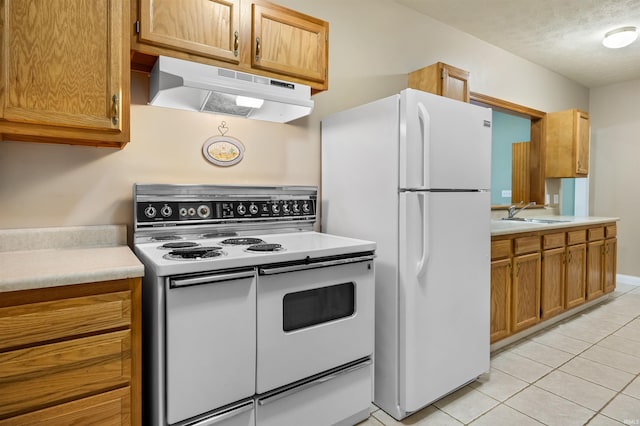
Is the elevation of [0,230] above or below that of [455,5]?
below

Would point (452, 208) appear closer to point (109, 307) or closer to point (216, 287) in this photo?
point (216, 287)

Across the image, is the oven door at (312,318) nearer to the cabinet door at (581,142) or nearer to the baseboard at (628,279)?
the cabinet door at (581,142)

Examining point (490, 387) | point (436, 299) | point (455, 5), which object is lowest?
point (490, 387)

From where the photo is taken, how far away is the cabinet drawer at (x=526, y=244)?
276 centimetres

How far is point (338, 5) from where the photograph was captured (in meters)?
2.52

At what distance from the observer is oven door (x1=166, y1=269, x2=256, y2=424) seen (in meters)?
1.34

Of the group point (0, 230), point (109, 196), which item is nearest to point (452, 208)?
point (109, 196)

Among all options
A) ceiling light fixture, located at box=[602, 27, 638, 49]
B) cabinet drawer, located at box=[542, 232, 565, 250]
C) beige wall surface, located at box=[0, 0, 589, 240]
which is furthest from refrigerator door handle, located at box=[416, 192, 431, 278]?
ceiling light fixture, located at box=[602, 27, 638, 49]

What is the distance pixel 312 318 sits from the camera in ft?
5.60

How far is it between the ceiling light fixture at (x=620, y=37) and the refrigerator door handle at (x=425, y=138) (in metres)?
2.62

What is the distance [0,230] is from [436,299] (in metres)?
2.01

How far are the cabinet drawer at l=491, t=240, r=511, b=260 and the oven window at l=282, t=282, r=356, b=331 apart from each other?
1266mm

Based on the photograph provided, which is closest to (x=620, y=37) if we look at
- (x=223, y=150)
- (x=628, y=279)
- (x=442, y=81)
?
(x=442, y=81)

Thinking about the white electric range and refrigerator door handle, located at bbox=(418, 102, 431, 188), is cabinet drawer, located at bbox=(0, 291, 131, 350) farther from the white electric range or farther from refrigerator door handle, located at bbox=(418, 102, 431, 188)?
refrigerator door handle, located at bbox=(418, 102, 431, 188)
